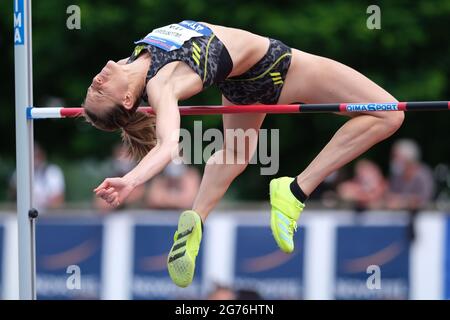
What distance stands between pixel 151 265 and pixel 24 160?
13.2ft

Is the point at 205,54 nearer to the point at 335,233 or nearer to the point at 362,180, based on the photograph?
the point at 335,233

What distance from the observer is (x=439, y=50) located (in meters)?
13.1

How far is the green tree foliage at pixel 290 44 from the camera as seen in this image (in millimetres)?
12625

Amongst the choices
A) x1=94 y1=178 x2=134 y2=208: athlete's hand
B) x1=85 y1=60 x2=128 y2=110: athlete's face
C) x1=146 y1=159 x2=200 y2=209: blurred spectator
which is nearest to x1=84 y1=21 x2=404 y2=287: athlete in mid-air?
x1=85 y1=60 x2=128 y2=110: athlete's face

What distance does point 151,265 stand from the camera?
979 cm

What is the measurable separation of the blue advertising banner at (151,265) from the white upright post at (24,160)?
3846 millimetres

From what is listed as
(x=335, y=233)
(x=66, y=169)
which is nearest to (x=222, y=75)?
(x=335, y=233)

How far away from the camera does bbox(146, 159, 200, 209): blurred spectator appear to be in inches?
401

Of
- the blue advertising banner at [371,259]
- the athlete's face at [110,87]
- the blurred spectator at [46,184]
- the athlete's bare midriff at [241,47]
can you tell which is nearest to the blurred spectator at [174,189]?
the blurred spectator at [46,184]

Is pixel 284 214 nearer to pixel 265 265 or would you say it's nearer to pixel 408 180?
pixel 265 265

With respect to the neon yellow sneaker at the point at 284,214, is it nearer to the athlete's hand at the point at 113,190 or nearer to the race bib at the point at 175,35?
the race bib at the point at 175,35

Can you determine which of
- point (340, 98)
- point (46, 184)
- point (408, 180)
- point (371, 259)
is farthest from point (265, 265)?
point (340, 98)
